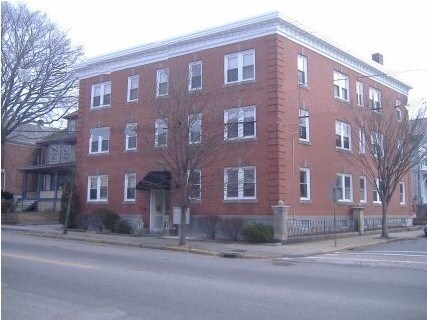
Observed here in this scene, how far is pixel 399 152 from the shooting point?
27078mm

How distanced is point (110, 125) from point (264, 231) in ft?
44.4

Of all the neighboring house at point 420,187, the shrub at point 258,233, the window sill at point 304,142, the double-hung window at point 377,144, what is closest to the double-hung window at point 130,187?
the shrub at point 258,233

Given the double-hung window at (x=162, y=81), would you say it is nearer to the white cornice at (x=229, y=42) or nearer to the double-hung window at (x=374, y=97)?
the white cornice at (x=229, y=42)

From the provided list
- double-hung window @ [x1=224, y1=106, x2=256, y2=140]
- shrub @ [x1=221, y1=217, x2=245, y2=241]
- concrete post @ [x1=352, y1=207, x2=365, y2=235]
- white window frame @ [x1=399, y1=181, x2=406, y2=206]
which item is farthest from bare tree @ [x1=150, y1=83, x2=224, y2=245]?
white window frame @ [x1=399, y1=181, x2=406, y2=206]

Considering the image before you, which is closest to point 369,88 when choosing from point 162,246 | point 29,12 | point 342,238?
point 342,238

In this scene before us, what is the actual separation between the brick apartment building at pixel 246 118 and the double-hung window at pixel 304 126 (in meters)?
0.05

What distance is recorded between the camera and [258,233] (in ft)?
76.1

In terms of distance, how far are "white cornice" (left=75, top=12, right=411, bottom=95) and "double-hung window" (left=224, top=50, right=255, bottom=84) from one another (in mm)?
793

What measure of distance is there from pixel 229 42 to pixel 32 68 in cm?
1363

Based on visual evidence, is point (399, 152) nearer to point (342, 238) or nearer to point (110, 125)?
point (342, 238)

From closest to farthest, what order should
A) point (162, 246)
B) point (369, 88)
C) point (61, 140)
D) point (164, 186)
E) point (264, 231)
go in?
point (162, 246) → point (264, 231) → point (164, 186) → point (369, 88) → point (61, 140)

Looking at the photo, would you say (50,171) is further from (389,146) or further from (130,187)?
(389,146)

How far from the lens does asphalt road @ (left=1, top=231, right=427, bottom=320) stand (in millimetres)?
7859

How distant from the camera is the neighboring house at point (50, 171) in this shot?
4394cm
